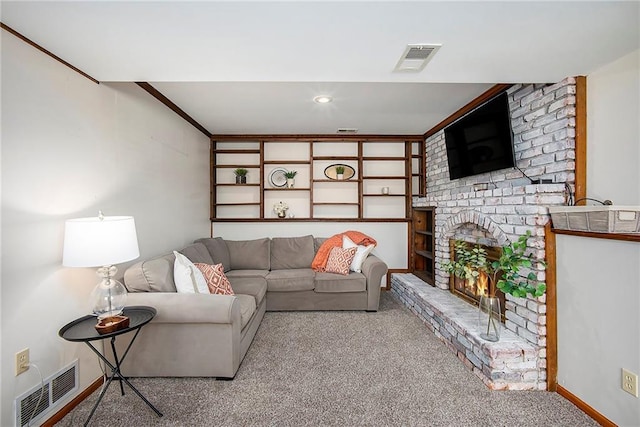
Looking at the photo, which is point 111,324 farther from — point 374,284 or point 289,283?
point 374,284

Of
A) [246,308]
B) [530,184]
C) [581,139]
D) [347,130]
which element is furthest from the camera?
[347,130]

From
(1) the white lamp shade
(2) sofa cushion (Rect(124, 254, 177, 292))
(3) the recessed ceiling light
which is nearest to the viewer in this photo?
(1) the white lamp shade

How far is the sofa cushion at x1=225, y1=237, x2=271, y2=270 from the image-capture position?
4277 millimetres

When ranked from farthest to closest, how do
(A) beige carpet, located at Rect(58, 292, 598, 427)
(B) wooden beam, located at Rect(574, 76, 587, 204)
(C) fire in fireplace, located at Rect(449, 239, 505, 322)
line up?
(C) fire in fireplace, located at Rect(449, 239, 505, 322), (B) wooden beam, located at Rect(574, 76, 587, 204), (A) beige carpet, located at Rect(58, 292, 598, 427)

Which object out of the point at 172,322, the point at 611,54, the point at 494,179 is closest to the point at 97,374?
the point at 172,322

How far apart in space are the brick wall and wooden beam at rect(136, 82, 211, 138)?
3.26 meters

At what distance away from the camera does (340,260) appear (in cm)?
396

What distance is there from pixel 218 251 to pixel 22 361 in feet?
7.82

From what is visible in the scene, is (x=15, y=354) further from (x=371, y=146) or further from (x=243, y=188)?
(x=371, y=146)

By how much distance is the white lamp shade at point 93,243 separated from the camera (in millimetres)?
1750

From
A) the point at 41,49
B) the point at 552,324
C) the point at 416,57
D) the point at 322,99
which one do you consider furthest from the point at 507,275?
the point at 41,49

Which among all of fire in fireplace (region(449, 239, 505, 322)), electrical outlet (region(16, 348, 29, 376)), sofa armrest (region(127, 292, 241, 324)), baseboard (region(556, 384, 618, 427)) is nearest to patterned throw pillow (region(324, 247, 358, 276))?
fire in fireplace (region(449, 239, 505, 322))

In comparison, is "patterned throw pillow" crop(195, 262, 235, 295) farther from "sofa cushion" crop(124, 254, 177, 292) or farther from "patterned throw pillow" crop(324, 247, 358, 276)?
"patterned throw pillow" crop(324, 247, 358, 276)

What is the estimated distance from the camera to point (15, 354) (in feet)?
5.35
